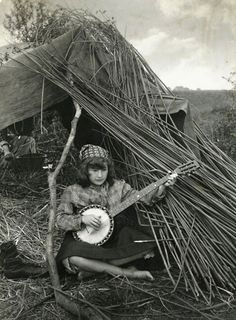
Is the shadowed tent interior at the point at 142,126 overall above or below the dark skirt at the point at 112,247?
above

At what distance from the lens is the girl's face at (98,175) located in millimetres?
3732

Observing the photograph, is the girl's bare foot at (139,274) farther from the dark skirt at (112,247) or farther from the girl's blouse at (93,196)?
the girl's blouse at (93,196)

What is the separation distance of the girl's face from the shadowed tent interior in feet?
0.77

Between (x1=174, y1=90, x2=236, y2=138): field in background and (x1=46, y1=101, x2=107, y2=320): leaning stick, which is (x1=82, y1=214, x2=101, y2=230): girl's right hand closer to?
(x1=46, y1=101, x2=107, y2=320): leaning stick

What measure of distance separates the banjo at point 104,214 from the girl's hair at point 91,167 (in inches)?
10.8

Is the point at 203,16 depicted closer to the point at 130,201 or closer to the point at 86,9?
the point at 86,9

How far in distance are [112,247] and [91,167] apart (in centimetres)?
64

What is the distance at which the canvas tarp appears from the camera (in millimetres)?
3785

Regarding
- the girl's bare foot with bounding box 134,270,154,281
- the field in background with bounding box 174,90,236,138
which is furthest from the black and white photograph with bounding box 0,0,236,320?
the field in background with bounding box 174,90,236,138

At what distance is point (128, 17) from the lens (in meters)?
5.27

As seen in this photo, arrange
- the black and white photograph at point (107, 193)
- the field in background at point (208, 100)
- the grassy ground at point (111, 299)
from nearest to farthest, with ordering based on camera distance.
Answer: the grassy ground at point (111, 299) → the black and white photograph at point (107, 193) → the field in background at point (208, 100)

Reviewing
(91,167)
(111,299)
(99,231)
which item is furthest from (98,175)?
(111,299)

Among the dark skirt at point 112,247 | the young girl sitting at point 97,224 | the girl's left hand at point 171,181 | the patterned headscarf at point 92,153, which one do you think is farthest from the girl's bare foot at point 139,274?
the patterned headscarf at point 92,153

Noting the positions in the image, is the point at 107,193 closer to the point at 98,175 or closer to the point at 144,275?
the point at 98,175
